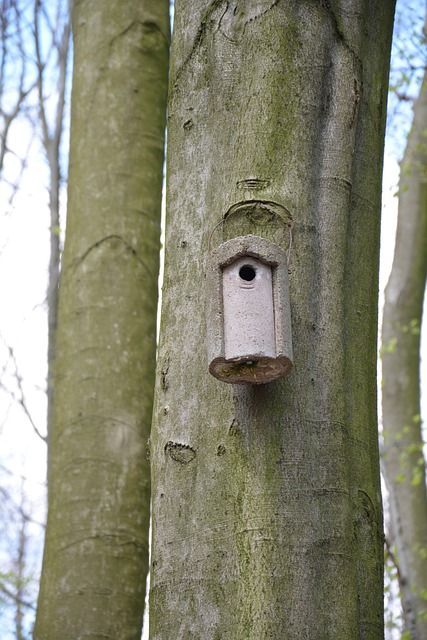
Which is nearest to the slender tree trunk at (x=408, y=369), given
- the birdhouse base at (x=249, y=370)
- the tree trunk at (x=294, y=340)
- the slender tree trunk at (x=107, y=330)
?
the slender tree trunk at (x=107, y=330)

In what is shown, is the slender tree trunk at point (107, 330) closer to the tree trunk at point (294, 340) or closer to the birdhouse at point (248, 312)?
the tree trunk at point (294, 340)

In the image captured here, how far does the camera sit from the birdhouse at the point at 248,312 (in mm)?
1837

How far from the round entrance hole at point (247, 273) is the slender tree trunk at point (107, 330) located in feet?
6.50

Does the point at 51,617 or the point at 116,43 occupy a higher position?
the point at 116,43

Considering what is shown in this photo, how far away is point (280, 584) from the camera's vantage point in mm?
1727

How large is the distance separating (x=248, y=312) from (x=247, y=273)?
11 centimetres

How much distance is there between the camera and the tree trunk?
1.77 meters

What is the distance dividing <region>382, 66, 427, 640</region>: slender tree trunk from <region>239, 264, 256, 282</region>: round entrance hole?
4.11 m

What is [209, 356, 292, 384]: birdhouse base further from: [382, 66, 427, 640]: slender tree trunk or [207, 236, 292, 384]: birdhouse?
[382, 66, 427, 640]: slender tree trunk

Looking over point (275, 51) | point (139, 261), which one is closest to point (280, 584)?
point (275, 51)

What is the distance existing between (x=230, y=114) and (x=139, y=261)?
2.07m

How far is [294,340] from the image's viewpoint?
6.38ft

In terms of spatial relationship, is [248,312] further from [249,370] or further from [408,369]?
[408,369]

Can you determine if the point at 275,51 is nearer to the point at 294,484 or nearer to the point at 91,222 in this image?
the point at 294,484
